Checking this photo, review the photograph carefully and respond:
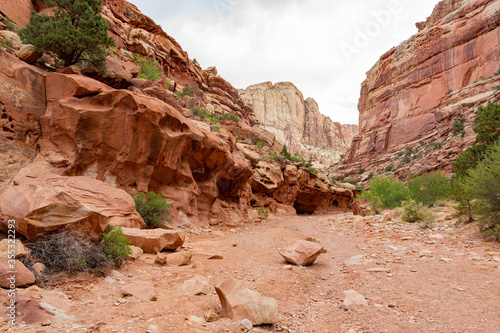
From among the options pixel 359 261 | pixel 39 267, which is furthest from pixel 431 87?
pixel 39 267

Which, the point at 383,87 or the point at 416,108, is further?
the point at 383,87

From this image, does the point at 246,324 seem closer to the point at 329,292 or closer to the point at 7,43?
the point at 329,292

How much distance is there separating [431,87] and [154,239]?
185 feet

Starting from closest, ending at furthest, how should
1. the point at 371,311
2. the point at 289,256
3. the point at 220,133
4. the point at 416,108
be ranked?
the point at 371,311, the point at 289,256, the point at 220,133, the point at 416,108

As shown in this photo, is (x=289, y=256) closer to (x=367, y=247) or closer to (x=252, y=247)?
(x=252, y=247)

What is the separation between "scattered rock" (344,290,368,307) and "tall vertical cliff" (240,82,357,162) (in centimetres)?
7581

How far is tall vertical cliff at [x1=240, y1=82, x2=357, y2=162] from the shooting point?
279ft

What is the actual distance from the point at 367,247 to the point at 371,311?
5370 mm

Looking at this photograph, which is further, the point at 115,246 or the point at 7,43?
the point at 7,43

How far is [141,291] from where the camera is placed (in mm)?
3971

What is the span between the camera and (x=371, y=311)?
3703 mm

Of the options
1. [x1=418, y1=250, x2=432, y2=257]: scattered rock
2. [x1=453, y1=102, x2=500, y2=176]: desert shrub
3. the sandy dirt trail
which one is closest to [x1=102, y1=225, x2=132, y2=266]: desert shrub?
the sandy dirt trail

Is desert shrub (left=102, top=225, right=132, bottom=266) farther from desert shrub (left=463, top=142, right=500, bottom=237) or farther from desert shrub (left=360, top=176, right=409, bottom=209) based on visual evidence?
desert shrub (left=360, top=176, right=409, bottom=209)

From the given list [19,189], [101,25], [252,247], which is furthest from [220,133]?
[19,189]
